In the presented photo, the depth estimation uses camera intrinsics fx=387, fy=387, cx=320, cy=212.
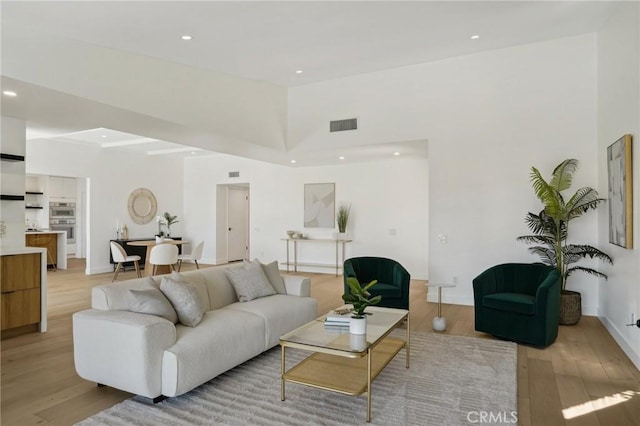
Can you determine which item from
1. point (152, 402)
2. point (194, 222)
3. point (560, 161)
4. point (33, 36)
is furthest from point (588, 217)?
point (194, 222)

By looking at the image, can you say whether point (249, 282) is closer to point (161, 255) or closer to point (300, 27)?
point (300, 27)

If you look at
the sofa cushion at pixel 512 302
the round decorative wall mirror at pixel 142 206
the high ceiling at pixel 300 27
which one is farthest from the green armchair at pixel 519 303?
the round decorative wall mirror at pixel 142 206

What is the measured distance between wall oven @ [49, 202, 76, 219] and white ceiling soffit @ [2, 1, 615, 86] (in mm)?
7832

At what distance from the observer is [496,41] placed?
16.1 feet

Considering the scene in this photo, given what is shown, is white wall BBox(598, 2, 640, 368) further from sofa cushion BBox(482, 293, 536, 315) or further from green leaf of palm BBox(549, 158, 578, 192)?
sofa cushion BBox(482, 293, 536, 315)

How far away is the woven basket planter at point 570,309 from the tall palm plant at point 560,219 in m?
0.21

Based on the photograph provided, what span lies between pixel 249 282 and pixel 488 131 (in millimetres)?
3820

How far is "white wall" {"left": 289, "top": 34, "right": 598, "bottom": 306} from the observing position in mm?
4898

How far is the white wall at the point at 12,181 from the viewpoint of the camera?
4418 mm

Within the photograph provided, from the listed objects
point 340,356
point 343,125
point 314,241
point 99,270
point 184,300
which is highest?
point 343,125

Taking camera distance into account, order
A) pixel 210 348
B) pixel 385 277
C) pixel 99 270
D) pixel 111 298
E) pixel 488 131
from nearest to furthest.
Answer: pixel 210 348 → pixel 111 298 → pixel 385 277 → pixel 488 131 → pixel 99 270

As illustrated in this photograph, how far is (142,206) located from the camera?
9.36 meters

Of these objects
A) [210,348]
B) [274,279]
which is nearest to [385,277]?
[274,279]

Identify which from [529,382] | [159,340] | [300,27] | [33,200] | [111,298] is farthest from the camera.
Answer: [33,200]
